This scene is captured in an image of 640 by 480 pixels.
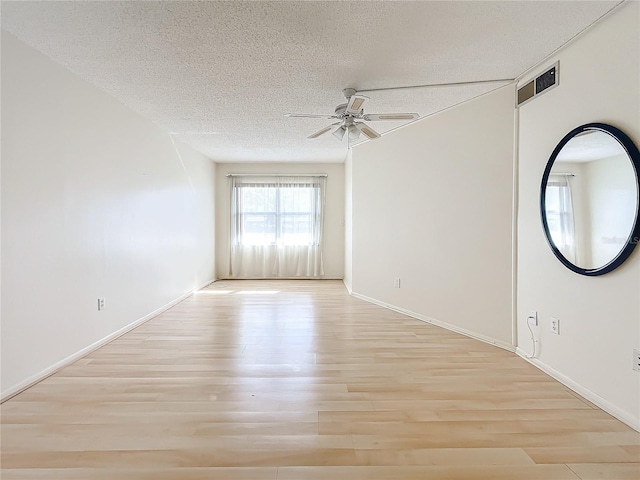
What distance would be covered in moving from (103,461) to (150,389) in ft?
2.15

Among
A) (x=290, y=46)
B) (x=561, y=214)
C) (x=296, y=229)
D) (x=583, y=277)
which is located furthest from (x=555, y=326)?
(x=296, y=229)

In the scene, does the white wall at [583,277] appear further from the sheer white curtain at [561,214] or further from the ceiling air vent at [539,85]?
the sheer white curtain at [561,214]

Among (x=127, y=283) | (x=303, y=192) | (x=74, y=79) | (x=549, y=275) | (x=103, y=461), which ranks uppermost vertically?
(x=74, y=79)

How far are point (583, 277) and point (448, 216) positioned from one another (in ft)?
4.80

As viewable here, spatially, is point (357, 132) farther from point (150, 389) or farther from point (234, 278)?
point (234, 278)

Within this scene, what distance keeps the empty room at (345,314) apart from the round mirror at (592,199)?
0.01 metres

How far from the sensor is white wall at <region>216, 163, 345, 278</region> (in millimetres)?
6500

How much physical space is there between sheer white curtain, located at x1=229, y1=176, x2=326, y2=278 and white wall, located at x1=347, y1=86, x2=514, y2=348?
1.95 m

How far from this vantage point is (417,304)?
3809mm

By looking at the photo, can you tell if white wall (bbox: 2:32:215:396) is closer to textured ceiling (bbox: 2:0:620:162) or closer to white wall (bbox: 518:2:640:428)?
textured ceiling (bbox: 2:0:620:162)

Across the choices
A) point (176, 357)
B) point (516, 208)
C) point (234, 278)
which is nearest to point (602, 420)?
point (516, 208)

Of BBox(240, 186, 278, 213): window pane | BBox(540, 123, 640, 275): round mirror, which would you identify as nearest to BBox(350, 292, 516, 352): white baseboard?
BBox(540, 123, 640, 275): round mirror

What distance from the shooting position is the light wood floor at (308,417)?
4.74 feet

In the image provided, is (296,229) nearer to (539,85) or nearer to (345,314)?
(345,314)
